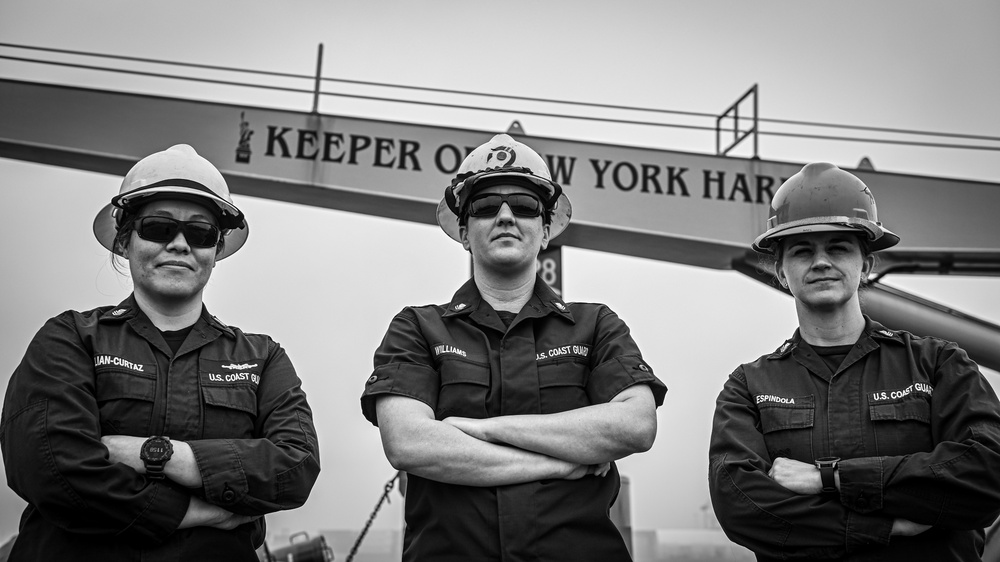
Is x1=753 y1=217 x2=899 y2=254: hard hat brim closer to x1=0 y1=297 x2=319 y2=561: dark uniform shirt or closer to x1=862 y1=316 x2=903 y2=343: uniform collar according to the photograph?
x1=862 y1=316 x2=903 y2=343: uniform collar

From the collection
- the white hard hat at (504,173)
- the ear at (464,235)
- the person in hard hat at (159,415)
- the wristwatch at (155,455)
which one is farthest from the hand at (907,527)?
the wristwatch at (155,455)

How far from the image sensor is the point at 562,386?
308cm

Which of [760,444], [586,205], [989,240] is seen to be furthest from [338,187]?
[989,240]

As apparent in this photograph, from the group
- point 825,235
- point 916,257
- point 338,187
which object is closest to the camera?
point 825,235

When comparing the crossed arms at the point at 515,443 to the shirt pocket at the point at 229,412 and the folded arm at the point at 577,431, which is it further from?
the shirt pocket at the point at 229,412

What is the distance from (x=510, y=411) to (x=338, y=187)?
4.67 meters

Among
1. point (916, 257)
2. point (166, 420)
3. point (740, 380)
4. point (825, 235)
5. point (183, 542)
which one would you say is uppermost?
point (916, 257)

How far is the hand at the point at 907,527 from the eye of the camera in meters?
2.75

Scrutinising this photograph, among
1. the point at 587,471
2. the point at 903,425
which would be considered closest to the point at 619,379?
the point at 587,471

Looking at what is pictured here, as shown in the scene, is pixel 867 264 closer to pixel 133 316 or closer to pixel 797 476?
pixel 797 476

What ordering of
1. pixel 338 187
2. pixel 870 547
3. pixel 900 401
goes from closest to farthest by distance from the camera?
pixel 870 547 < pixel 900 401 < pixel 338 187

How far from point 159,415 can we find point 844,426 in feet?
7.36

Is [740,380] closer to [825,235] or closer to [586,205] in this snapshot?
[825,235]

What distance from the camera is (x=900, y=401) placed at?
295 cm
